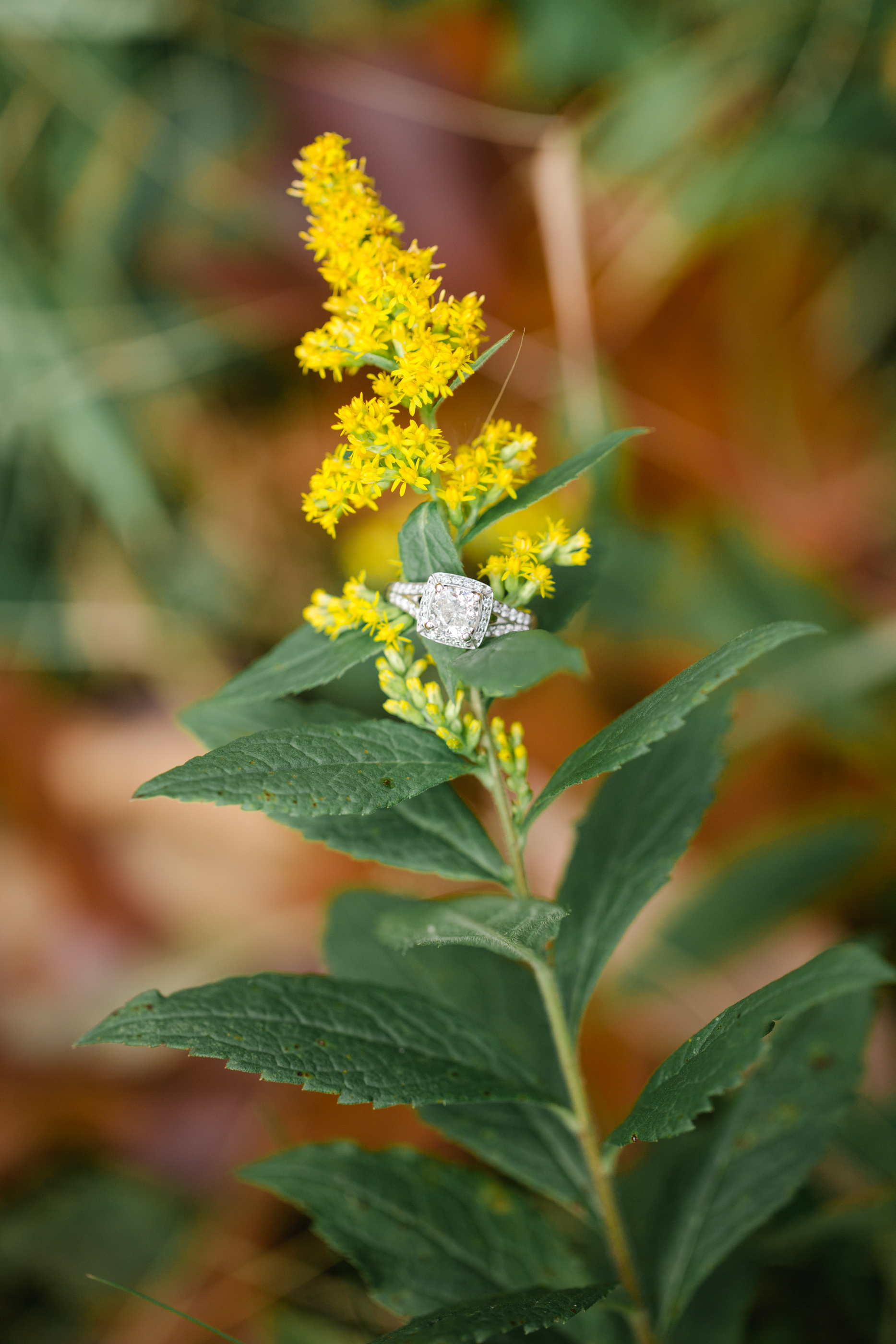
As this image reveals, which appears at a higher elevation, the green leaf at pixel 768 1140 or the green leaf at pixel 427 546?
the green leaf at pixel 427 546

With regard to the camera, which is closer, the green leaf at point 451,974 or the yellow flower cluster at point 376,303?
the yellow flower cluster at point 376,303

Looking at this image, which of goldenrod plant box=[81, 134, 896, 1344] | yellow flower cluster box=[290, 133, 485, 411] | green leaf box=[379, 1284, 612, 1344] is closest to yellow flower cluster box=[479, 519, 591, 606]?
goldenrod plant box=[81, 134, 896, 1344]

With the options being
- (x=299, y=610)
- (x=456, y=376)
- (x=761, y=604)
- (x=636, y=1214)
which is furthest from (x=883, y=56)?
(x=636, y=1214)

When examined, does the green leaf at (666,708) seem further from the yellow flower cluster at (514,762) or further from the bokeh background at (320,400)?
the bokeh background at (320,400)

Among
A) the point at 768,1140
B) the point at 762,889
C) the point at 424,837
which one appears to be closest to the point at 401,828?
the point at 424,837

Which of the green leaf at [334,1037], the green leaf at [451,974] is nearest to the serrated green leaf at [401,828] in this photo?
the green leaf at [334,1037]

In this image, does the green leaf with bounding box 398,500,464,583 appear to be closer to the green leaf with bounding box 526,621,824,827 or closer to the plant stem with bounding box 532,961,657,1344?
the green leaf with bounding box 526,621,824,827
